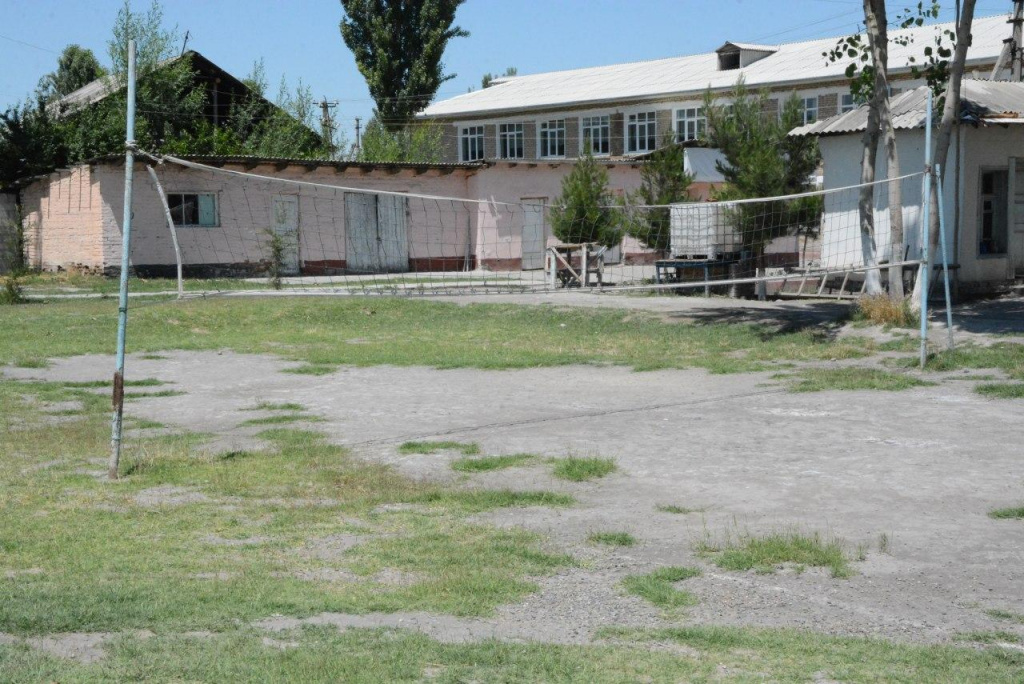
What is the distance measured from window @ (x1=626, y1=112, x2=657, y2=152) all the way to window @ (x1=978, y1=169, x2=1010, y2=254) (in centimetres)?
2220

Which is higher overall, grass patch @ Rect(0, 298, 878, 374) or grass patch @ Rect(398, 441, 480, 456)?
grass patch @ Rect(0, 298, 878, 374)

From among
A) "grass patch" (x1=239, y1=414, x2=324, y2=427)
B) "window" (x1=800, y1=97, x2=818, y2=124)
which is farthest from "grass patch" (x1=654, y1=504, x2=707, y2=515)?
"window" (x1=800, y1=97, x2=818, y2=124)

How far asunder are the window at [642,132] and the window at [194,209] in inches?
682

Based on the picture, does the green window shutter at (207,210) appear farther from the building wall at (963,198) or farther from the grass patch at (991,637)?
the grass patch at (991,637)

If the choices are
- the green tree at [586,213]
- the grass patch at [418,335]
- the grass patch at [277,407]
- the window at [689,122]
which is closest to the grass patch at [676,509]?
the grass patch at [277,407]

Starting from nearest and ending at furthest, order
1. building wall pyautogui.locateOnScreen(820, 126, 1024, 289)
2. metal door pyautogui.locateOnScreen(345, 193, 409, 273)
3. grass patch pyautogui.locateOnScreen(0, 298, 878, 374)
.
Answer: grass patch pyautogui.locateOnScreen(0, 298, 878, 374) < building wall pyautogui.locateOnScreen(820, 126, 1024, 289) < metal door pyautogui.locateOnScreen(345, 193, 409, 273)

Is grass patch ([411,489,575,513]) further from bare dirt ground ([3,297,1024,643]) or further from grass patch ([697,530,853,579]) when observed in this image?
grass patch ([697,530,853,579])

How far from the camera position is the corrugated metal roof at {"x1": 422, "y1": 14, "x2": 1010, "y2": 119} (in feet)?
121

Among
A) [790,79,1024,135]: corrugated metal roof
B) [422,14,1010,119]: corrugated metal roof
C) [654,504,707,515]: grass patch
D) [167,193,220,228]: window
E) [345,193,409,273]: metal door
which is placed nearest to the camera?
[654,504,707,515]: grass patch

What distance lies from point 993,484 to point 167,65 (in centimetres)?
3502

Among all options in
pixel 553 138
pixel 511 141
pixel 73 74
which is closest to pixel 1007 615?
pixel 553 138

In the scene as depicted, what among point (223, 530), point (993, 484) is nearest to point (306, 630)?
point (223, 530)

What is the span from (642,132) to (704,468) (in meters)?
35.8

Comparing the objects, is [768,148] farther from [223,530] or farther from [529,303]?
[223,530]
